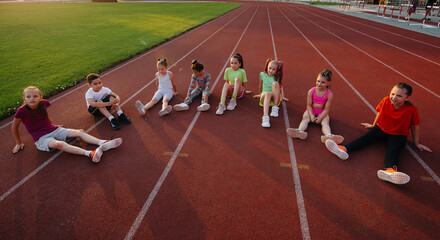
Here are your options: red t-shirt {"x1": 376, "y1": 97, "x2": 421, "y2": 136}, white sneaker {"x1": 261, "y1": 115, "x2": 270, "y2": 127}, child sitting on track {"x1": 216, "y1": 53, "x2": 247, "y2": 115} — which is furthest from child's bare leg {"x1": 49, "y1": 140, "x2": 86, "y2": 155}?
red t-shirt {"x1": 376, "y1": 97, "x2": 421, "y2": 136}

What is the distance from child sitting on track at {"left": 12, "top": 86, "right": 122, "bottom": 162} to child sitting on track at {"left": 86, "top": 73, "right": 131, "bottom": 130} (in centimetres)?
62

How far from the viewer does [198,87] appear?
4.71 m

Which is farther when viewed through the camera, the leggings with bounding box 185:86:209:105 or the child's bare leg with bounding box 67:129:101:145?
the leggings with bounding box 185:86:209:105

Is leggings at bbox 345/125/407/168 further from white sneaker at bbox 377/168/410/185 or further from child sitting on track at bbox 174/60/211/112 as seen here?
child sitting on track at bbox 174/60/211/112

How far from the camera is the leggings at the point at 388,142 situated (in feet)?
9.44

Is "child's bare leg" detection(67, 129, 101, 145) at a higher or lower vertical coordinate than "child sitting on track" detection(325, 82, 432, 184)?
lower

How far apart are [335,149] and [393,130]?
0.89 metres

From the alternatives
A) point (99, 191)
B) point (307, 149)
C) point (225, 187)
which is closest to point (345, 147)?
point (307, 149)

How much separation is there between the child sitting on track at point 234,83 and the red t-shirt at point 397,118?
244 cm

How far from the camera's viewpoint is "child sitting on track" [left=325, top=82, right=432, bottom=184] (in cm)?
279

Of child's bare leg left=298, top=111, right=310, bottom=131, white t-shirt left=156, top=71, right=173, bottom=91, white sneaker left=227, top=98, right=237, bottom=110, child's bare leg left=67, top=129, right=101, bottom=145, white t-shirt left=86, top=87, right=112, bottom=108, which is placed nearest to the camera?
child's bare leg left=67, top=129, right=101, bottom=145

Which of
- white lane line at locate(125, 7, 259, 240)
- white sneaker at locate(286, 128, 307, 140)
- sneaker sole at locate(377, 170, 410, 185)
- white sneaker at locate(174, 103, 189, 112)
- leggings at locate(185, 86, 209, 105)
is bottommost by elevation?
white lane line at locate(125, 7, 259, 240)

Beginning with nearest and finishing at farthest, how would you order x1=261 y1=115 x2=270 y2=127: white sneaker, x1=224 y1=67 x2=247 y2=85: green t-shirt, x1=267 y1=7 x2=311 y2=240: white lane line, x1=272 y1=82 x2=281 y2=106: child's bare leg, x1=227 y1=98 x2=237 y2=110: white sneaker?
1. x1=267 y1=7 x2=311 y2=240: white lane line
2. x1=261 y1=115 x2=270 y2=127: white sneaker
3. x1=272 y1=82 x2=281 y2=106: child's bare leg
4. x1=227 y1=98 x2=237 y2=110: white sneaker
5. x1=224 y1=67 x2=247 y2=85: green t-shirt

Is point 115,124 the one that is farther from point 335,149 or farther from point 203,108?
A: point 335,149
